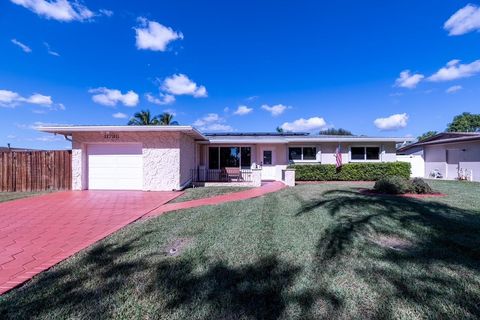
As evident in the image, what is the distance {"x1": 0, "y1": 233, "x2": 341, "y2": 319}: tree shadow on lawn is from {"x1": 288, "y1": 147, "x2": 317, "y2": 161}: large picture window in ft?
46.4

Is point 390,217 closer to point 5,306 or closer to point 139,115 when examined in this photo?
point 5,306

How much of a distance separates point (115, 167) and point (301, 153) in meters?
12.4

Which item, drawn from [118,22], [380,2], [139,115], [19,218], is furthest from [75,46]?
[139,115]

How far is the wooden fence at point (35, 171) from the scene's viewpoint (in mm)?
11379

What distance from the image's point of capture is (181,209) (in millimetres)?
7297

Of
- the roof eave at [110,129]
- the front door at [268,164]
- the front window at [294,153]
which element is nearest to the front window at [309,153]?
the front window at [294,153]

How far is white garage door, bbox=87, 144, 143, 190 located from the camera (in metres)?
11.5

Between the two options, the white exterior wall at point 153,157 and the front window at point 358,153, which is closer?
the white exterior wall at point 153,157

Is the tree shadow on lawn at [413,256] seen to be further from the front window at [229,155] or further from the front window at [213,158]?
the front window at [213,158]

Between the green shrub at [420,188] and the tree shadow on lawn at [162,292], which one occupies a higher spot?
the green shrub at [420,188]

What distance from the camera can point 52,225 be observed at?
5.61 meters

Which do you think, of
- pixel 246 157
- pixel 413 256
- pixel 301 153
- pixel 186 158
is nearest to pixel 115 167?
pixel 186 158

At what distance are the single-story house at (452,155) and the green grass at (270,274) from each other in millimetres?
14683

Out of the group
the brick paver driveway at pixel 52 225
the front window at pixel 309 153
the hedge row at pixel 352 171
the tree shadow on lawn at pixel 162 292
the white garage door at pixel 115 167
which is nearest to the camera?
the tree shadow on lawn at pixel 162 292
